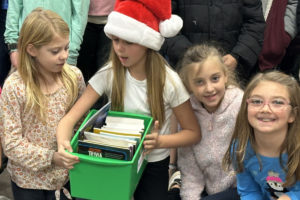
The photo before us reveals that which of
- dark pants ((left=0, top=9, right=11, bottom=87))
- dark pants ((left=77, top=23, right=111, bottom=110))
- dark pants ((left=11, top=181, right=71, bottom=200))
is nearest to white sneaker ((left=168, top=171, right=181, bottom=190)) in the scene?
dark pants ((left=11, top=181, right=71, bottom=200))

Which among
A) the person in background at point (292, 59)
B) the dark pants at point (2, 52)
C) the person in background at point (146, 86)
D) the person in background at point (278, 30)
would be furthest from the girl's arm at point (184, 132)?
the dark pants at point (2, 52)

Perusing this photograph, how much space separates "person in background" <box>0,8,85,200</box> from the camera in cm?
170

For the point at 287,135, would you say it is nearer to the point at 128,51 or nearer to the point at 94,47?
the point at 128,51

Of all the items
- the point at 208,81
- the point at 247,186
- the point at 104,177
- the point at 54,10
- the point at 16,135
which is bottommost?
the point at 247,186

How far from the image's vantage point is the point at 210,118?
1938 millimetres

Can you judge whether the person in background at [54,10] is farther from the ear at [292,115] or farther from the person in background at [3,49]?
the ear at [292,115]

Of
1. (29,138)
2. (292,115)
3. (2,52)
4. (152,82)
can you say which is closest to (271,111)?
(292,115)

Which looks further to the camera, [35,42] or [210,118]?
[210,118]

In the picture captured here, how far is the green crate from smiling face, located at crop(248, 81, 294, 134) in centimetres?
53

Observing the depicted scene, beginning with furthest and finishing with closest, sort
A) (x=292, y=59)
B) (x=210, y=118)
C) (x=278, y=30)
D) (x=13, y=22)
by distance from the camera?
(x=292, y=59), (x=278, y=30), (x=13, y=22), (x=210, y=118)

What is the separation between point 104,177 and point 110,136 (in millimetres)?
192

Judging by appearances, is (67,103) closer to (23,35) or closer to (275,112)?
(23,35)

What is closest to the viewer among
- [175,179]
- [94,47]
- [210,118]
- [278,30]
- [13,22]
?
[210,118]

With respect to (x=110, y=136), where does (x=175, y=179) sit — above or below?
below
